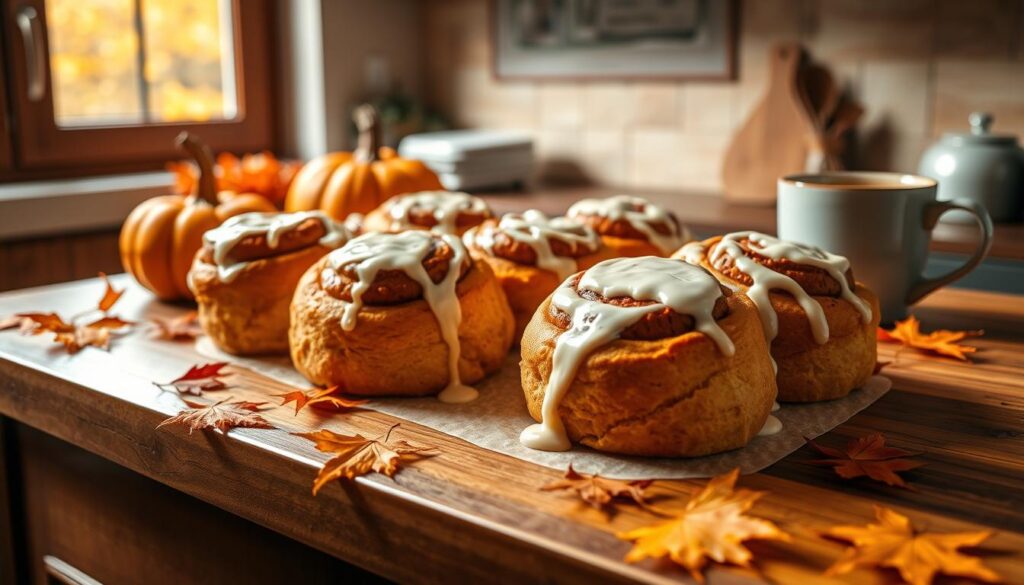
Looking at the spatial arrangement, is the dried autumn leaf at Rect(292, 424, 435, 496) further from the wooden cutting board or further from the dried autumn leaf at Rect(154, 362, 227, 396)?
the wooden cutting board

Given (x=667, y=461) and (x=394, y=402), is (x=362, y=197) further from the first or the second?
(x=667, y=461)

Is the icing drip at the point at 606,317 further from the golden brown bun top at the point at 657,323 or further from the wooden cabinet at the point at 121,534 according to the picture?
the wooden cabinet at the point at 121,534

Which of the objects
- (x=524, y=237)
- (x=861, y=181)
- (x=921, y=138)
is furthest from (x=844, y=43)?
(x=524, y=237)

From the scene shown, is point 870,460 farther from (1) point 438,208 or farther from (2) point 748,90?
(2) point 748,90

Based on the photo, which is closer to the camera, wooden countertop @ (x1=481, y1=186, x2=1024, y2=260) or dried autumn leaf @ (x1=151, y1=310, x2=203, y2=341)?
dried autumn leaf @ (x1=151, y1=310, x2=203, y2=341)

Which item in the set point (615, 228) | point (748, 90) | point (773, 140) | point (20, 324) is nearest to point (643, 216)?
point (615, 228)

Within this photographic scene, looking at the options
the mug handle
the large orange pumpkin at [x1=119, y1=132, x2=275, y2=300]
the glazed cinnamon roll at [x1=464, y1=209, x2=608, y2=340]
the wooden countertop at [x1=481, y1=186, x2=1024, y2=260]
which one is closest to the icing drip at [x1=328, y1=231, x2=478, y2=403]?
the glazed cinnamon roll at [x1=464, y1=209, x2=608, y2=340]

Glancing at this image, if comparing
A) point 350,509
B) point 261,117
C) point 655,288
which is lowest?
point 350,509
